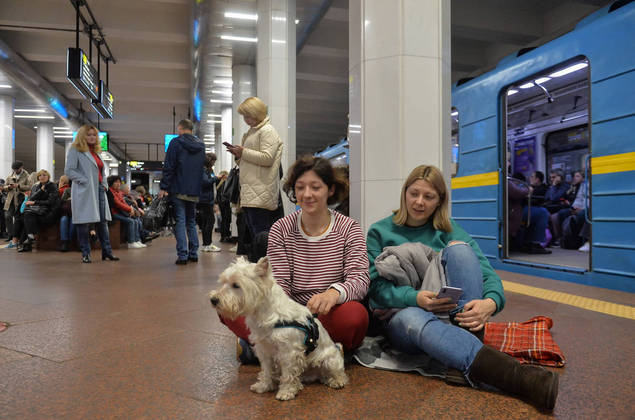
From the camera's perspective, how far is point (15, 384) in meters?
1.96

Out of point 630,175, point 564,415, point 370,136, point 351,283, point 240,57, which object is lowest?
point 564,415

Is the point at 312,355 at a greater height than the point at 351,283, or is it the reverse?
the point at 351,283

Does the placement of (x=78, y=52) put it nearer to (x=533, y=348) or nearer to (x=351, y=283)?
(x=351, y=283)

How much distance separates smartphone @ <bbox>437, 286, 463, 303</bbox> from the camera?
6.43ft

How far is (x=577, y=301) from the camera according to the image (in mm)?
3775

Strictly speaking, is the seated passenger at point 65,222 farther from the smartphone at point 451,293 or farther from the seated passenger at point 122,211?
the smartphone at point 451,293

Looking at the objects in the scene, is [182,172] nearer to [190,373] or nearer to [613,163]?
[190,373]

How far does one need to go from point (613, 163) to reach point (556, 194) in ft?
16.2

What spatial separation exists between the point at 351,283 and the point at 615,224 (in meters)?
3.54

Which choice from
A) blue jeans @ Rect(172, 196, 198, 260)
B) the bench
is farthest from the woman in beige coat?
the bench

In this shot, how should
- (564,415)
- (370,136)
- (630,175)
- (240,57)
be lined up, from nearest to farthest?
1. (564,415)
2. (370,136)
3. (630,175)
4. (240,57)

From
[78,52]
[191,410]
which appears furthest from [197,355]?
[78,52]

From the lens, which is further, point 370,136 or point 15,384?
point 370,136

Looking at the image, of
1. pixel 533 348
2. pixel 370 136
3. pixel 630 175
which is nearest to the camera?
pixel 533 348
